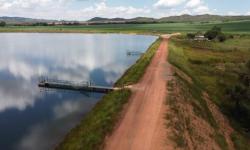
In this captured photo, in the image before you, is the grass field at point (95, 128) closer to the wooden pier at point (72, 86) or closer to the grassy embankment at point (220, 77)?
the grassy embankment at point (220, 77)

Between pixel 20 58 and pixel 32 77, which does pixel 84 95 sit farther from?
pixel 20 58

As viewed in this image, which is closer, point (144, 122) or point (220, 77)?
point (144, 122)

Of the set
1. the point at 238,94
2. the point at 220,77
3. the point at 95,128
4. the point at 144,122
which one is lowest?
the point at 220,77

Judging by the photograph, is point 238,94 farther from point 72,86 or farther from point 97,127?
point 72,86

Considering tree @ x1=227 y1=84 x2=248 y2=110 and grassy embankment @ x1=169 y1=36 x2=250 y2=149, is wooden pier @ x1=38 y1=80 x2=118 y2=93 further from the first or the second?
tree @ x1=227 y1=84 x2=248 y2=110

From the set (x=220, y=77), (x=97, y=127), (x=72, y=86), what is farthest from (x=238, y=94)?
(x=72, y=86)

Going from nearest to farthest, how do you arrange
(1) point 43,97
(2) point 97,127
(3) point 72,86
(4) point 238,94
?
(2) point 97,127
(4) point 238,94
(1) point 43,97
(3) point 72,86

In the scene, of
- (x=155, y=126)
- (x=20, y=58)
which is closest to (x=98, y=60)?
(x=20, y=58)

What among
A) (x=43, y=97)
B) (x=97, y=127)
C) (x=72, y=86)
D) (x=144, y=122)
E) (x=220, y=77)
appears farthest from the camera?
(x=220, y=77)
